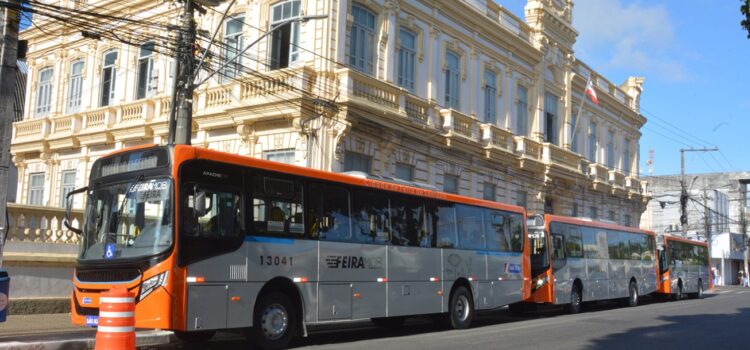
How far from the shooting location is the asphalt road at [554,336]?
43.2 feet

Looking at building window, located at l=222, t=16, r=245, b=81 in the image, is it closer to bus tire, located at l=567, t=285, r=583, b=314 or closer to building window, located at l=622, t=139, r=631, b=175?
bus tire, located at l=567, t=285, r=583, b=314

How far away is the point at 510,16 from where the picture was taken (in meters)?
31.9

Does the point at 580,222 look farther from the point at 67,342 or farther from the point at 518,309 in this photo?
the point at 67,342

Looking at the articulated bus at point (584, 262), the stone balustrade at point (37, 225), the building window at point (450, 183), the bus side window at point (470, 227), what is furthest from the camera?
the building window at point (450, 183)

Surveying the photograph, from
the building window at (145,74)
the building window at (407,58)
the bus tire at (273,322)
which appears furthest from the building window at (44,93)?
the bus tire at (273,322)

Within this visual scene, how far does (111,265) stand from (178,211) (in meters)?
1.35

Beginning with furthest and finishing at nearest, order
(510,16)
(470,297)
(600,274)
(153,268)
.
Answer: (510,16)
(600,274)
(470,297)
(153,268)

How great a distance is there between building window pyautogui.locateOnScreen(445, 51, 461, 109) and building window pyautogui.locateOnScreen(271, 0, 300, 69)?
7110 mm

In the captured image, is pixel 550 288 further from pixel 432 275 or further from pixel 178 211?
pixel 178 211

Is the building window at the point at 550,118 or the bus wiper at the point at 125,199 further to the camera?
the building window at the point at 550,118

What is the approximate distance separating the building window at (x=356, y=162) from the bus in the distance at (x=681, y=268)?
15.8 meters

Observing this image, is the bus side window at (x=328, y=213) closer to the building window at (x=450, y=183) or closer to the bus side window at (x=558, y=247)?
the bus side window at (x=558, y=247)

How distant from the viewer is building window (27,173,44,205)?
1155 inches

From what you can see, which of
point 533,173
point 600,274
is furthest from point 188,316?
point 533,173
